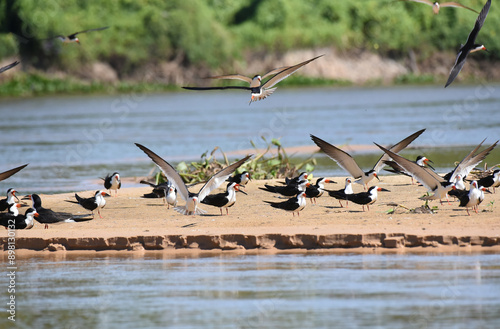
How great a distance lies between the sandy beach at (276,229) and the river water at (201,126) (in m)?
6.33

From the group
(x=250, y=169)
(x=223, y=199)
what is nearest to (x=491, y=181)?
(x=223, y=199)

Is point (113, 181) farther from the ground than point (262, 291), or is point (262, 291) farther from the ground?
point (113, 181)

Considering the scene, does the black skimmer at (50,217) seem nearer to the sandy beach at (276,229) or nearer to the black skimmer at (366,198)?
the sandy beach at (276,229)

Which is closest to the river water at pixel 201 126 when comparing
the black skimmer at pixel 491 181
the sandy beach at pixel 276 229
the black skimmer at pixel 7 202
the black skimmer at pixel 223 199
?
the black skimmer at pixel 7 202

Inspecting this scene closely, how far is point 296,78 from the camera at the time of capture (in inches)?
2864

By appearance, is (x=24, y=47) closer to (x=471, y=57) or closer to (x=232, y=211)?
(x=471, y=57)

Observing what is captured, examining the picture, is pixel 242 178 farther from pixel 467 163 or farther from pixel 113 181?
pixel 467 163

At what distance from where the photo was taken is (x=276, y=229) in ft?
41.9

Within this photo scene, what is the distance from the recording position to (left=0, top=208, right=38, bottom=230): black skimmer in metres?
13.5

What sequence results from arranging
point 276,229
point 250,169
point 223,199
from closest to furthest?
point 276,229 < point 223,199 < point 250,169

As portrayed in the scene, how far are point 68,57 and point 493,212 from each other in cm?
5815

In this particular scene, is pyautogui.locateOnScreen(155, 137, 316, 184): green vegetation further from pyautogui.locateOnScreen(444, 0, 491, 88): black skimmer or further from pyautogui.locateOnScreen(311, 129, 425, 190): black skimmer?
pyautogui.locateOnScreen(444, 0, 491, 88): black skimmer

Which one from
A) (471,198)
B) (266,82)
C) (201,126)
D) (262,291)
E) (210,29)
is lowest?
(262,291)

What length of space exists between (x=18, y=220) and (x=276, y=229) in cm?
367
